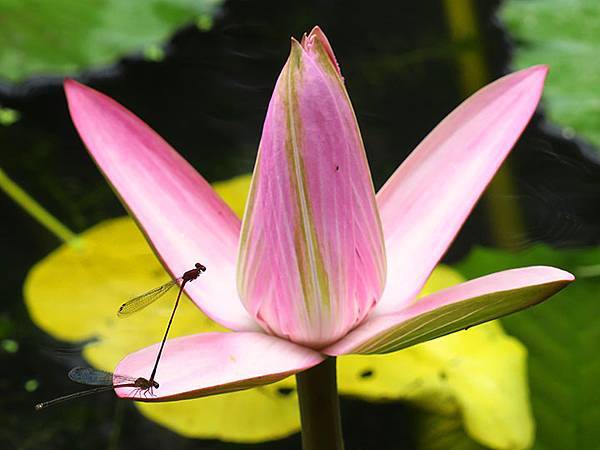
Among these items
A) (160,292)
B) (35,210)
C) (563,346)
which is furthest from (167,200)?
(35,210)

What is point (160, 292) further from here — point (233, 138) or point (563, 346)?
point (233, 138)

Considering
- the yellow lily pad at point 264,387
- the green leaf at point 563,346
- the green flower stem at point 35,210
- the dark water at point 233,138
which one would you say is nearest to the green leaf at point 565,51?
the dark water at point 233,138

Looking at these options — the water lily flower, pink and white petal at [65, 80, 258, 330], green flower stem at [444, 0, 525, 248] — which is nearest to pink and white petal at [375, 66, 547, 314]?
the water lily flower

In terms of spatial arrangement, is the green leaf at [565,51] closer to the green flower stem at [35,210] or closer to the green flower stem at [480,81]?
the green flower stem at [480,81]

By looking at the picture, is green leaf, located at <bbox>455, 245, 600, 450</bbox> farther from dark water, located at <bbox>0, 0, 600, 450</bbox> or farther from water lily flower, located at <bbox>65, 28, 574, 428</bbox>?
water lily flower, located at <bbox>65, 28, 574, 428</bbox>

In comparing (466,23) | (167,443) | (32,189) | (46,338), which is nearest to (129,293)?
(46,338)

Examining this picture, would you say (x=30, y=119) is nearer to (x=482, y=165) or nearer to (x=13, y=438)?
(x=13, y=438)
